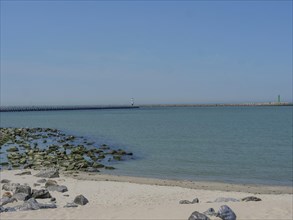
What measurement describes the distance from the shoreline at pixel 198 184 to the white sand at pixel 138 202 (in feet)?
1.25

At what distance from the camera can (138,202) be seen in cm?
1631

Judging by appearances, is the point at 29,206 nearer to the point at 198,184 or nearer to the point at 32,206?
the point at 32,206

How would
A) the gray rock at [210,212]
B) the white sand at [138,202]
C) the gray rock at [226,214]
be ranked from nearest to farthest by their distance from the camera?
the gray rock at [226,214] < the gray rock at [210,212] < the white sand at [138,202]

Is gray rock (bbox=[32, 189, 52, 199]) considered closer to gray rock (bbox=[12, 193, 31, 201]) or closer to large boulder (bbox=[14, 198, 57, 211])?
gray rock (bbox=[12, 193, 31, 201])

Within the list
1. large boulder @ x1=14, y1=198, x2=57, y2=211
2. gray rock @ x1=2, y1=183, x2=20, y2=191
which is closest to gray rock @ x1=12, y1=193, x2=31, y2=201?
large boulder @ x1=14, y1=198, x2=57, y2=211

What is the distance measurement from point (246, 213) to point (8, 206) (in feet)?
28.8

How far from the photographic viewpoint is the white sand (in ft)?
41.7

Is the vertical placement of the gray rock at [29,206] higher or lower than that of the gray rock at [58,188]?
higher

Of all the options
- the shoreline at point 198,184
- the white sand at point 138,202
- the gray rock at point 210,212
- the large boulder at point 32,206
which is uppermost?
the gray rock at point 210,212

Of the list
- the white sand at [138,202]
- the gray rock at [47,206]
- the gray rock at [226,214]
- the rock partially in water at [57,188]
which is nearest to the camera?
the gray rock at [226,214]

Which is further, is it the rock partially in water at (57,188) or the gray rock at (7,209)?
the rock partially in water at (57,188)

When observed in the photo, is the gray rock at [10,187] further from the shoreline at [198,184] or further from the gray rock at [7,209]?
the shoreline at [198,184]

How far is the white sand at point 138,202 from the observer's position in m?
12.7

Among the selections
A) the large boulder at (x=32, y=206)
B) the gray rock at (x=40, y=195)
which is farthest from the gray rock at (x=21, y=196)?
the large boulder at (x=32, y=206)
